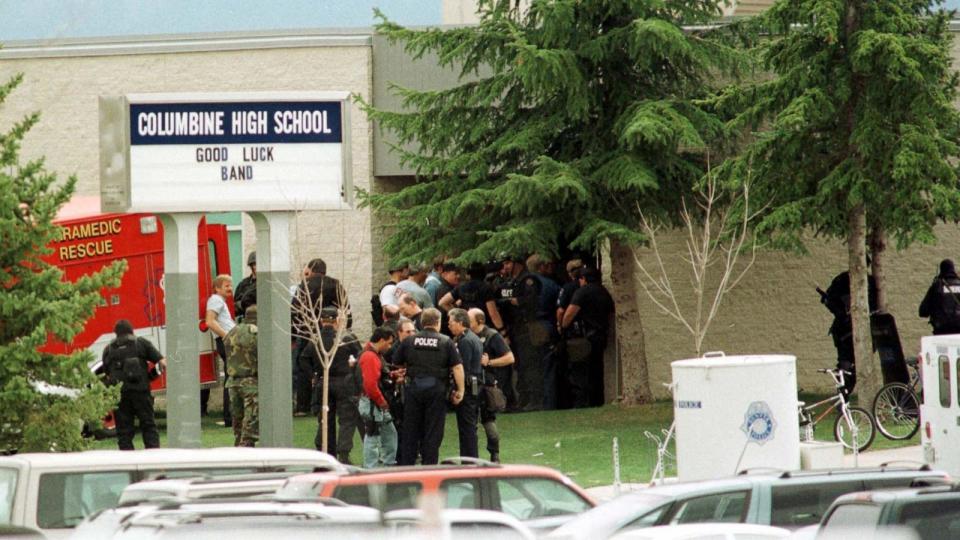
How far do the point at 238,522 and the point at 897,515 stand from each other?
3.62m

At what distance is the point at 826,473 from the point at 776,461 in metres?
3.77

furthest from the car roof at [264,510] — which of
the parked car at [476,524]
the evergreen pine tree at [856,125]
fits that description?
the evergreen pine tree at [856,125]

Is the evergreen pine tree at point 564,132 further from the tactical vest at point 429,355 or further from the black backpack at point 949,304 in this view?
the tactical vest at point 429,355

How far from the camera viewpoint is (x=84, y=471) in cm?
1180

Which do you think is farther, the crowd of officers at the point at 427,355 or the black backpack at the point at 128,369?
the black backpack at the point at 128,369

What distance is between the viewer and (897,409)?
67.5ft

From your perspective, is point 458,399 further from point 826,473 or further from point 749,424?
point 826,473

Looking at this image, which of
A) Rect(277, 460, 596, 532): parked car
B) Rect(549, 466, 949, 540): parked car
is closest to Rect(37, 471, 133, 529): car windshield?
Rect(277, 460, 596, 532): parked car

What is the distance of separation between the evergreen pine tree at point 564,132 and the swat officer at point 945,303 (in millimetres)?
3668

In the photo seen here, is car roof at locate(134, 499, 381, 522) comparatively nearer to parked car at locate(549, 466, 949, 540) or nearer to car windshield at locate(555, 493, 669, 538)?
car windshield at locate(555, 493, 669, 538)

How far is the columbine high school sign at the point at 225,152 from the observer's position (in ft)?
54.1

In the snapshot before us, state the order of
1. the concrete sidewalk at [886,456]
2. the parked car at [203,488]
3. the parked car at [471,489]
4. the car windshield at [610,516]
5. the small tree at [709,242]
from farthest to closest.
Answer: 1. the small tree at [709,242]
2. the concrete sidewalk at [886,456]
3. the parked car at [471,489]
4. the car windshield at [610,516]
5. the parked car at [203,488]

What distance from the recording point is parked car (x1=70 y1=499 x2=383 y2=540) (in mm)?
7035

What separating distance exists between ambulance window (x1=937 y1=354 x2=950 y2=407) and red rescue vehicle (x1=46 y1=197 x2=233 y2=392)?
10.9m
